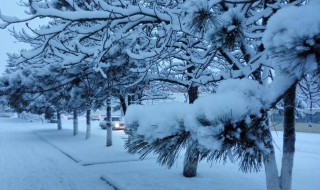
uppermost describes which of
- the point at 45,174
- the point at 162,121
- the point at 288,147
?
the point at 162,121

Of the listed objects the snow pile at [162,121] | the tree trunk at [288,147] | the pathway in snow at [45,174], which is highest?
the snow pile at [162,121]

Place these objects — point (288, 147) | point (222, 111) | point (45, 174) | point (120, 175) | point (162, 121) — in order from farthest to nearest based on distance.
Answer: point (45, 174)
point (120, 175)
point (288, 147)
point (162, 121)
point (222, 111)

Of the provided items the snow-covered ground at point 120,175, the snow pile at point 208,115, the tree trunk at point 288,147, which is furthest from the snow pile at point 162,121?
the snow-covered ground at point 120,175

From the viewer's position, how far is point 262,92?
54.0 inches

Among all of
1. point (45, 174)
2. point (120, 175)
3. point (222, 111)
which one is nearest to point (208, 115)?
point (222, 111)

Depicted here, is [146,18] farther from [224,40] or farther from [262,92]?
[262,92]

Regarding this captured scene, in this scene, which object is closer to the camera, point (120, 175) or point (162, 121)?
point (162, 121)

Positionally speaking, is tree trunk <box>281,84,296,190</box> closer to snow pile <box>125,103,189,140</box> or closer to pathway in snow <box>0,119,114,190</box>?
snow pile <box>125,103,189,140</box>

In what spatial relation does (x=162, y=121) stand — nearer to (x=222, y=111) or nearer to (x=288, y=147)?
(x=222, y=111)

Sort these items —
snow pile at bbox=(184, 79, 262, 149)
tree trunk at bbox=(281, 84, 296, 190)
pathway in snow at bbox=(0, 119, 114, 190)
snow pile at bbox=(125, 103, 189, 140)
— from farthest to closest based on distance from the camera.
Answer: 1. pathway in snow at bbox=(0, 119, 114, 190)
2. tree trunk at bbox=(281, 84, 296, 190)
3. snow pile at bbox=(125, 103, 189, 140)
4. snow pile at bbox=(184, 79, 262, 149)

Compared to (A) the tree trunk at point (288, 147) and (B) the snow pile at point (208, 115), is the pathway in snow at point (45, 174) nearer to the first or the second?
(A) the tree trunk at point (288, 147)

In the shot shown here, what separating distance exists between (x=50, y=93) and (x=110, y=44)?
2.75 m

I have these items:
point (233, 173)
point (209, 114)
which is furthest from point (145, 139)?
point (233, 173)

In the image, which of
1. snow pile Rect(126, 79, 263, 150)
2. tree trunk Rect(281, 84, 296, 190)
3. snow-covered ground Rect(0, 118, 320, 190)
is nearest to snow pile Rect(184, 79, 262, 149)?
snow pile Rect(126, 79, 263, 150)
